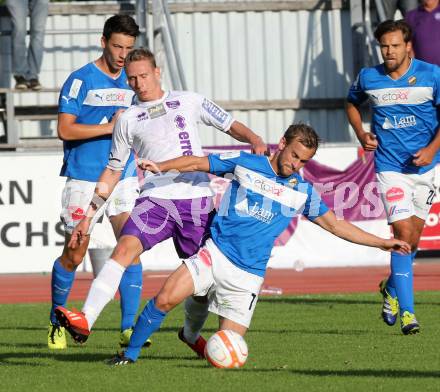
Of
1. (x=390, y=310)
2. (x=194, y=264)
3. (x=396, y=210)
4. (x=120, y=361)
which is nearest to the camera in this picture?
(x=194, y=264)

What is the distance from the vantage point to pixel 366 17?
63.9 ft

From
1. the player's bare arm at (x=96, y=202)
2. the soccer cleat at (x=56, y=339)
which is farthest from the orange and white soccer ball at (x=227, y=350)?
the soccer cleat at (x=56, y=339)

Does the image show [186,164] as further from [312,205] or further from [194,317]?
[194,317]

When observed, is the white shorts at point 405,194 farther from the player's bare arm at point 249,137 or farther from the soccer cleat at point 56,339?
the soccer cleat at point 56,339

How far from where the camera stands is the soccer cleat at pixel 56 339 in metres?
8.54

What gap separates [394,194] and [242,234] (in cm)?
262

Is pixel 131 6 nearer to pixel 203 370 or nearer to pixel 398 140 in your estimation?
pixel 398 140

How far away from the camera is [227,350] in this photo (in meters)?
7.13

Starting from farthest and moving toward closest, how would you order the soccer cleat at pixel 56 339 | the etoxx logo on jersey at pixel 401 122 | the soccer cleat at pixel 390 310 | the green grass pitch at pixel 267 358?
the etoxx logo on jersey at pixel 401 122 < the soccer cleat at pixel 390 310 < the soccer cleat at pixel 56 339 < the green grass pitch at pixel 267 358

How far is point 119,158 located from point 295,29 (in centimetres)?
1298

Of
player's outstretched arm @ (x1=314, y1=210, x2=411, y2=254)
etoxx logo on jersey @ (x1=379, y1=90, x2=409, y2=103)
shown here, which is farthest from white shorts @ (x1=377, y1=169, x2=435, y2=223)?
player's outstretched arm @ (x1=314, y1=210, x2=411, y2=254)

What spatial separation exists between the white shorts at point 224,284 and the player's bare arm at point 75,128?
1808 mm

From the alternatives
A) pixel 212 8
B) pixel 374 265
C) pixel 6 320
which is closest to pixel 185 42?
pixel 212 8

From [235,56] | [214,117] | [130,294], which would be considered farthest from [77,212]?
[235,56]
